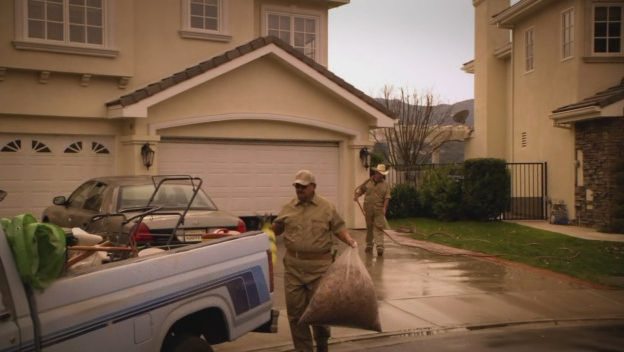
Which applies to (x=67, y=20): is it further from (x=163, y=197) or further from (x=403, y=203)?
(x=403, y=203)

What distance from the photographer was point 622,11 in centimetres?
2003

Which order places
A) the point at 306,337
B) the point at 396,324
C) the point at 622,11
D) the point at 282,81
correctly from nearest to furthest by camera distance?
the point at 306,337
the point at 396,324
the point at 282,81
the point at 622,11

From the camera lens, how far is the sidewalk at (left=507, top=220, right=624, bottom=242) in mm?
16806

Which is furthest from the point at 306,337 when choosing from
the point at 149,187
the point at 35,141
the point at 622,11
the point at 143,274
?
the point at 622,11

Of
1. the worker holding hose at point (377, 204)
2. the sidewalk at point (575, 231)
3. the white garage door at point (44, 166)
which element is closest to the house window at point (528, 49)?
the sidewalk at point (575, 231)

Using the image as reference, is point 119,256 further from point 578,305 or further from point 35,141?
point 35,141

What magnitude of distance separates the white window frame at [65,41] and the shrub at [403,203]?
944 centimetres

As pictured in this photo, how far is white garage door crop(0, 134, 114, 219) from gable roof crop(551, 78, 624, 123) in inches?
470

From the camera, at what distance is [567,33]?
20.7 metres

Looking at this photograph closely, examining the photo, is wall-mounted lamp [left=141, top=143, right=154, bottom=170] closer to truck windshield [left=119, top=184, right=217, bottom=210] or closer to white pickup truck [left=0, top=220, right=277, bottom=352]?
truck windshield [left=119, top=184, right=217, bottom=210]

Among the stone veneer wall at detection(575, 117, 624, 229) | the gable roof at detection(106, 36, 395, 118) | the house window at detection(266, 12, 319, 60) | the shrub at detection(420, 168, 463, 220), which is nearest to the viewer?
the gable roof at detection(106, 36, 395, 118)

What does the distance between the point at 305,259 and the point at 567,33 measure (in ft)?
54.8

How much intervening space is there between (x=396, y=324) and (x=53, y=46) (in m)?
9.96

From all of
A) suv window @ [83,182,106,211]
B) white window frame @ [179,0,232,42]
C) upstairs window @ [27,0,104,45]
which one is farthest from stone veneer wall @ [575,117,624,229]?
suv window @ [83,182,106,211]
